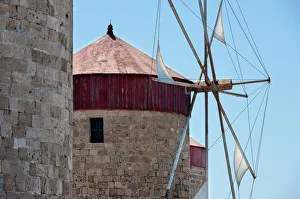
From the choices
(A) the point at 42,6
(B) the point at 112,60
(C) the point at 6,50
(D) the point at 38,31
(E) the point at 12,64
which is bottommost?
(E) the point at 12,64

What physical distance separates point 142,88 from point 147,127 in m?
1.11

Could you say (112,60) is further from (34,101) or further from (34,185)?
(34,185)

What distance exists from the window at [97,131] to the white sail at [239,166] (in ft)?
18.5

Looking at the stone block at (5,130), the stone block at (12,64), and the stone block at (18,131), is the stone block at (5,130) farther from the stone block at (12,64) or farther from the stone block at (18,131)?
the stone block at (12,64)

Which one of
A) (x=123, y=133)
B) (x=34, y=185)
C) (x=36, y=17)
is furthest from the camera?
(x=123, y=133)

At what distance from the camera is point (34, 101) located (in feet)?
41.3

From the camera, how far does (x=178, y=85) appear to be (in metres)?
23.0

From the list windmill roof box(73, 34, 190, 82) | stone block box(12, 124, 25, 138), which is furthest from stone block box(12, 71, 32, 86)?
windmill roof box(73, 34, 190, 82)

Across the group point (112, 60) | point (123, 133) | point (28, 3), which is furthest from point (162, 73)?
point (28, 3)

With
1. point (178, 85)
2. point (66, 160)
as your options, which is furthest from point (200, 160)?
point (66, 160)

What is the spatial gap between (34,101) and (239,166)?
13.9 metres

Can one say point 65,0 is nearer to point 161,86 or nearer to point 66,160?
point 66,160

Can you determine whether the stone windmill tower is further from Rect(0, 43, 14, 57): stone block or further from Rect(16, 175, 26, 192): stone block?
Rect(0, 43, 14, 57): stone block

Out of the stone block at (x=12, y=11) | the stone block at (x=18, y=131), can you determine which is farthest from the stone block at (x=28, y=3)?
the stone block at (x=18, y=131)
